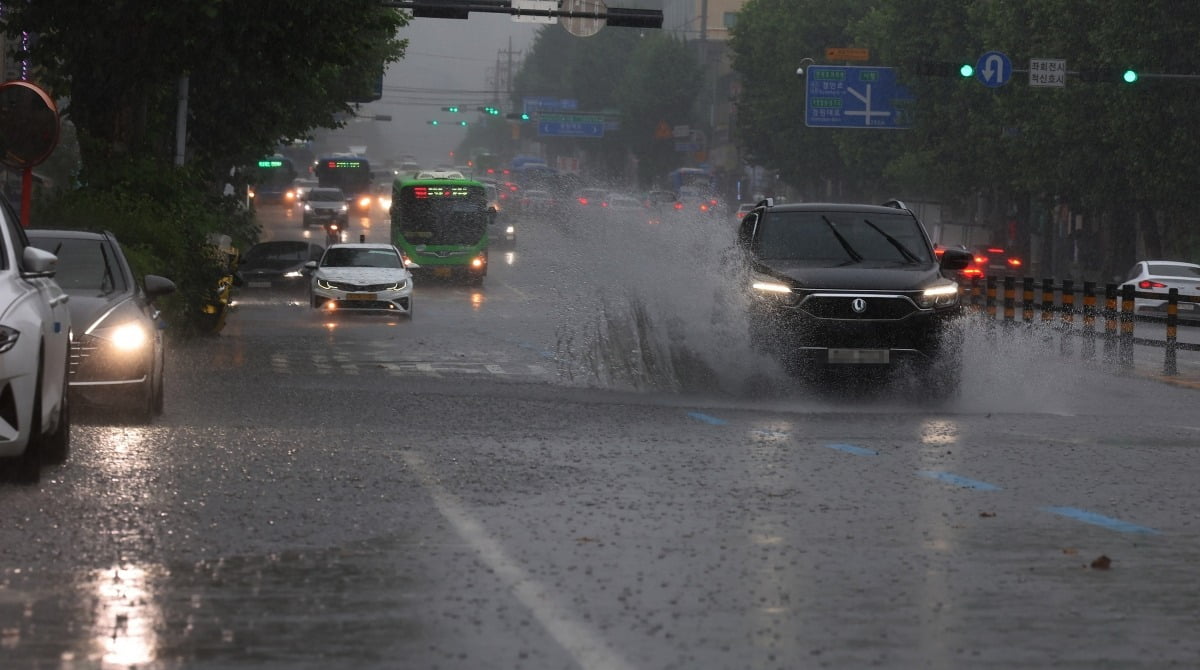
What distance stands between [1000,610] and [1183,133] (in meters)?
46.5

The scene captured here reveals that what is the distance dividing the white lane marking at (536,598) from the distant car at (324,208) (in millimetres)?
78196

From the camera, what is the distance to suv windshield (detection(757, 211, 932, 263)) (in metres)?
19.8

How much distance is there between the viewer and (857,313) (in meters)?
18.6

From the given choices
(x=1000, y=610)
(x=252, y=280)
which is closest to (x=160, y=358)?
(x=1000, y=610)

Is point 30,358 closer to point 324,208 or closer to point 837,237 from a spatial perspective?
point 837,237

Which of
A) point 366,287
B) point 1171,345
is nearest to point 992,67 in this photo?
point 366,287

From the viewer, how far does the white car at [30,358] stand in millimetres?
10500

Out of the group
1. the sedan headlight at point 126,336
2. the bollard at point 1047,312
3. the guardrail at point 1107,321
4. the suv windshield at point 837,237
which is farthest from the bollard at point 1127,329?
the sedan headlight at point 126,336

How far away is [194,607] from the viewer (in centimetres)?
761

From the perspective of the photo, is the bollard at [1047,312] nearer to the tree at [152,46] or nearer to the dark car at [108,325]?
the tree at [152,46]

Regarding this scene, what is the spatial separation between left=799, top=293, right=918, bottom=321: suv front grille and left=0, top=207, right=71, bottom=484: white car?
8.17 metres

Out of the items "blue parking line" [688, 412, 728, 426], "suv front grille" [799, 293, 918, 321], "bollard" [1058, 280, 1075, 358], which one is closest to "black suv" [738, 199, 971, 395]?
"suv front grille" [799, 293, 918, 321]

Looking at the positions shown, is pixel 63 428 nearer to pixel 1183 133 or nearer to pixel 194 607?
pixel 194 607

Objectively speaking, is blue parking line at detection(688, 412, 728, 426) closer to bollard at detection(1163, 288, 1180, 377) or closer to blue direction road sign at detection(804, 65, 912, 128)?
bollard at detection(1163, 288, 1180, 377)
